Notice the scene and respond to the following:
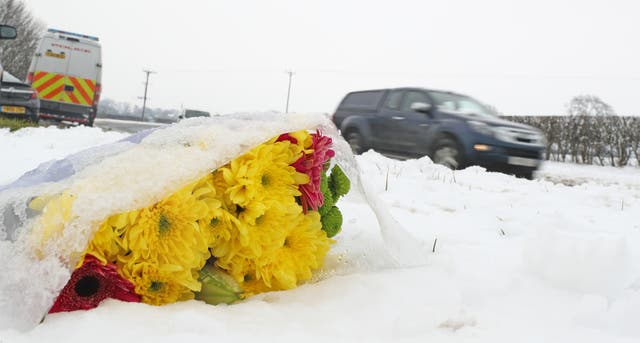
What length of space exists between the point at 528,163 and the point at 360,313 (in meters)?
7.06

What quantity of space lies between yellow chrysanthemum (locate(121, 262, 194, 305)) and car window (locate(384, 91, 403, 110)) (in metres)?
8.14

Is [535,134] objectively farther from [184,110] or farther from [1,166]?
[184,110]

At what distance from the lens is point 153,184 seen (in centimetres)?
141

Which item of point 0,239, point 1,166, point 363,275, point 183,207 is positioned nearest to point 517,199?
point 363,275

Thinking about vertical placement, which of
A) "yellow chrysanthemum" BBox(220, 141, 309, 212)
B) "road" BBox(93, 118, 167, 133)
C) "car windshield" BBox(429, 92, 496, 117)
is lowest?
"road" BBox(93, 118, 167, 133)

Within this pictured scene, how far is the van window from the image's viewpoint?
988 cm

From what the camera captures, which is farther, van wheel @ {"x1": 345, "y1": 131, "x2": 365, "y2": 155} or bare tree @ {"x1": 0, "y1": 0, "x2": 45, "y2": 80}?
bare tree @ {"x1": 0, "y1": 0, "x2": 45, "y2": 80}

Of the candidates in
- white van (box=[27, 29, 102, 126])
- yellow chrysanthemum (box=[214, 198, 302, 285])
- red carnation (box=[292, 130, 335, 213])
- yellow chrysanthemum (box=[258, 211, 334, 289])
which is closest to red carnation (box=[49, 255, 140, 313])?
yellow chrysanthemum (box=[214, 198, 302, 285])

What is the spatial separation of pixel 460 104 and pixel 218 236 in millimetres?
7653

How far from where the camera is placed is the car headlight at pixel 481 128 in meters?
A: 7.73

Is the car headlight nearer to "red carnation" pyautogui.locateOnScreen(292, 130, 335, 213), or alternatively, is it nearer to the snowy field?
the snowy field

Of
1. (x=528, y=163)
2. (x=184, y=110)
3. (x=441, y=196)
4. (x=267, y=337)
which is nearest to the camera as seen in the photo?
(x=267, y=337)

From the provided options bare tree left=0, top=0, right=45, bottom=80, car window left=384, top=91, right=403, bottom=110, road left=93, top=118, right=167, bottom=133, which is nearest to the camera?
car window left=384, top=91, right=403, bottom=110

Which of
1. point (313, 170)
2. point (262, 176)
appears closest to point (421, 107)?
point (313, 170)
